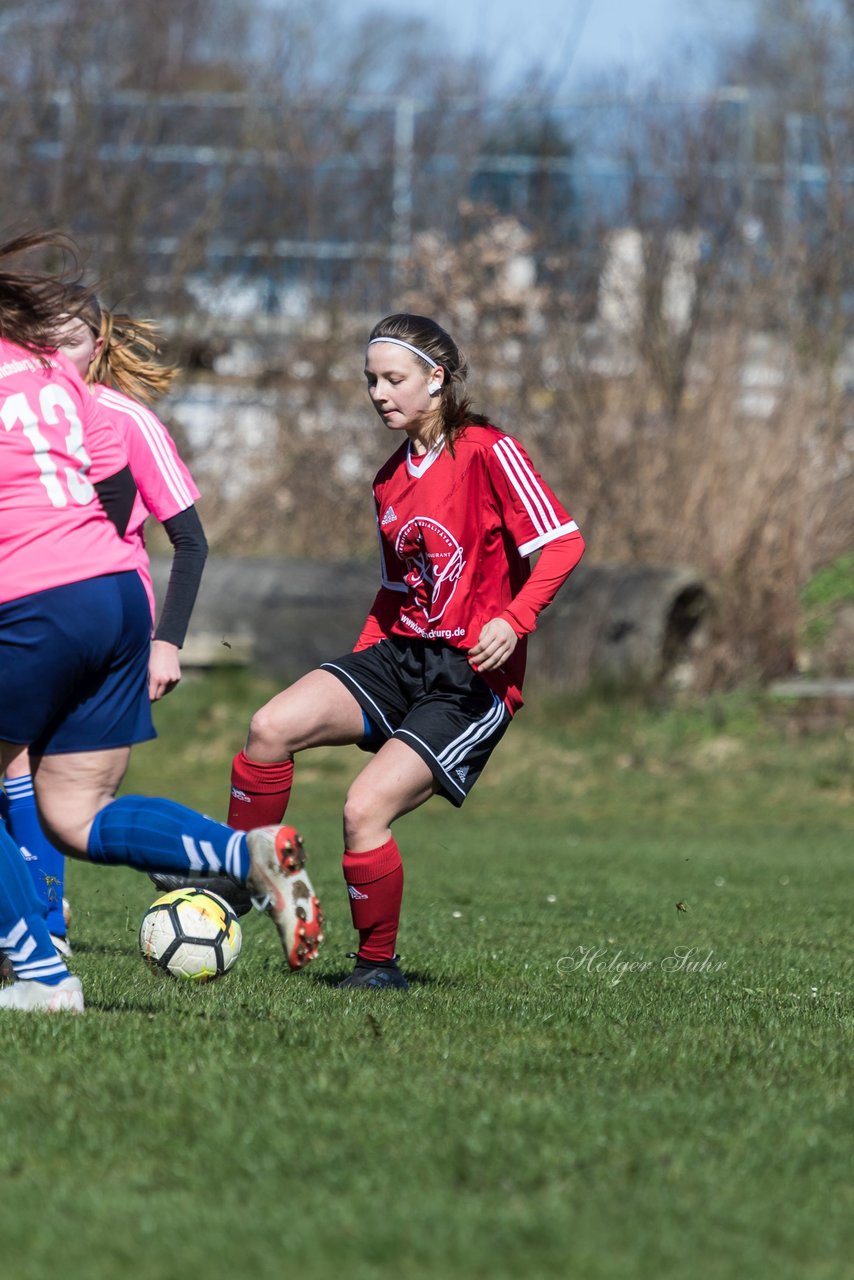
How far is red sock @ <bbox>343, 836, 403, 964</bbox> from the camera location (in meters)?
5.27

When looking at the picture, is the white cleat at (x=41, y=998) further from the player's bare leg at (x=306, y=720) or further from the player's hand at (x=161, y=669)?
the player's bare leg at (x=306, y=720)

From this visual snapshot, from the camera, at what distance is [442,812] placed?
1381 centimetres

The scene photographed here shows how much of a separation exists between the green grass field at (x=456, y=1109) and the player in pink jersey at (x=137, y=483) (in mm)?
534

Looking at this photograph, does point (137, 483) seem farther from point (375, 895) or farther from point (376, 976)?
point (376, 976)

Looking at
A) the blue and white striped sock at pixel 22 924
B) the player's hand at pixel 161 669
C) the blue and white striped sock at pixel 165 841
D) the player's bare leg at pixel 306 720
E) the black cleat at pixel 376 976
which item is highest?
the player's hand at pixel 161 669

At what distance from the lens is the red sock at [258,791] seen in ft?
18.0

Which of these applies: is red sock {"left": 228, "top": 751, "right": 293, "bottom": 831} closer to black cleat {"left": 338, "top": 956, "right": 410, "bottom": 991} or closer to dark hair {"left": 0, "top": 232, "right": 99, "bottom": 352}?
black cleat {"left": 338, "top": 956, "right": 410, "bottom": 991}

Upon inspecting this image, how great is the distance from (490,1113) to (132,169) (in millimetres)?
17915

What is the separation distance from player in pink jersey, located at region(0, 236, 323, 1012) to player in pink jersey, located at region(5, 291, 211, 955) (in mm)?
565

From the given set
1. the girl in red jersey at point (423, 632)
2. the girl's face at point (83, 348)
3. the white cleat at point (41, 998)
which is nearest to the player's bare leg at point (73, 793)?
the white cleat at point (41, 998)

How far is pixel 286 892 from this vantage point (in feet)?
13.6

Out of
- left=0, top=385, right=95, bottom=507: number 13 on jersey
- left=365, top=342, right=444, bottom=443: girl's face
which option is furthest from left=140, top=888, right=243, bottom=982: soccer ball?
left=365, top=342, right=444, bottom=443: girl's face

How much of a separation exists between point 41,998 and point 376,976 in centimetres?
123

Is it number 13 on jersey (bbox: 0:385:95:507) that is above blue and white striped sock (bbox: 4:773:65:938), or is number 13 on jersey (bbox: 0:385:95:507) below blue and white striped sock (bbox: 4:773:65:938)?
above
